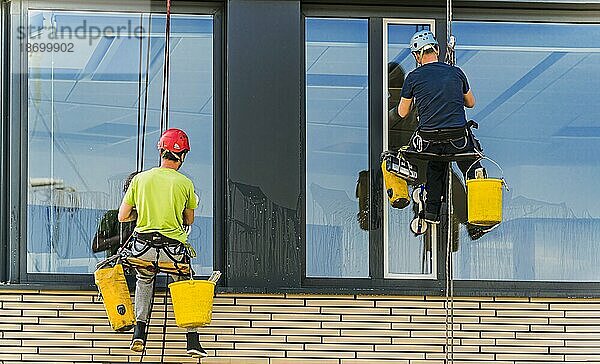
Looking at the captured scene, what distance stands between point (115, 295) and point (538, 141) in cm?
339

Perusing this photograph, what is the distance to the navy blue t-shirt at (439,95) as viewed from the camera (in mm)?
8953

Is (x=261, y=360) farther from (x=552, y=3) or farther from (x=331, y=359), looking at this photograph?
(x=552, y=3)

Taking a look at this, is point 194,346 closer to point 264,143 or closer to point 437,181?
point 264,143

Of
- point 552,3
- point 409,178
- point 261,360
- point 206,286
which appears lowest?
point 261,360

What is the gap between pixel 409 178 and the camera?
9180mm

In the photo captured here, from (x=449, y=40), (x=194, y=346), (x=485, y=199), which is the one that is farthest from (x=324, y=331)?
(x=449, y=40)

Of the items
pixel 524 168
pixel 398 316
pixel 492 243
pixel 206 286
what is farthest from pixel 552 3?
pixel 206 286

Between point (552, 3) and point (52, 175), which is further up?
point (552, 3)

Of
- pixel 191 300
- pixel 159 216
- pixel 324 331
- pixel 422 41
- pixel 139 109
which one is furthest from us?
pixel 139 109

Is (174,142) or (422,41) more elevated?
(422,41)

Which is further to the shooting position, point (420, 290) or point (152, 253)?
point (420, 290)

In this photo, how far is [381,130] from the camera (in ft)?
31.5

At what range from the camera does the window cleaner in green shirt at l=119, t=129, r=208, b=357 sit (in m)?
8.80

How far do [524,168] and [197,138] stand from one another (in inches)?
98.0
